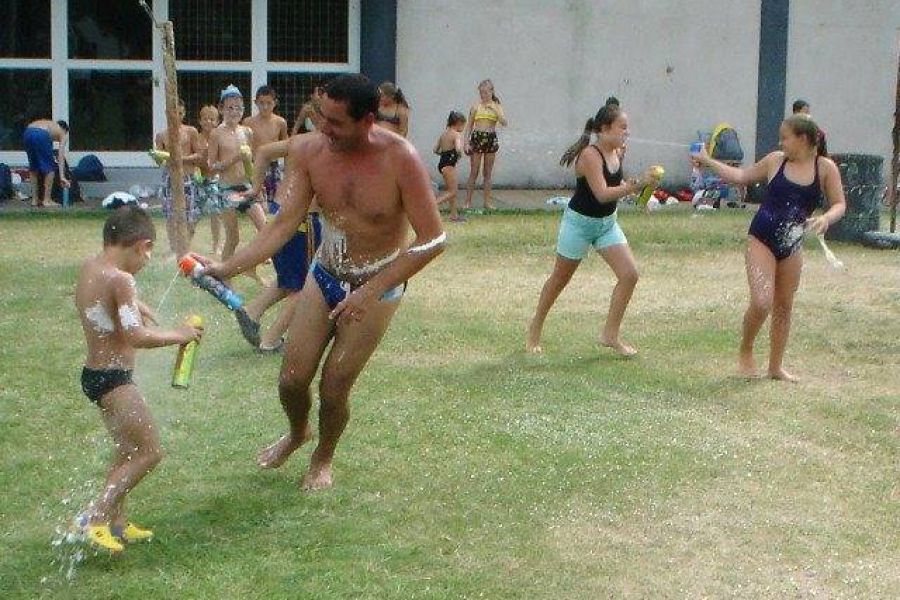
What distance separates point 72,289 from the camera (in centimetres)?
1188


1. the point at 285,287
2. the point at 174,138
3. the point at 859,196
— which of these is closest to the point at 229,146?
the point at 174,138

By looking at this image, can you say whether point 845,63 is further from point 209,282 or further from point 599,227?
point 209,282

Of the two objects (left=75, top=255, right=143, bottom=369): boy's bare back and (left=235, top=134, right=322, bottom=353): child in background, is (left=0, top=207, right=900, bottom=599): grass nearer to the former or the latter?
(left=235, top=134, right=322, bottom=353): child in background

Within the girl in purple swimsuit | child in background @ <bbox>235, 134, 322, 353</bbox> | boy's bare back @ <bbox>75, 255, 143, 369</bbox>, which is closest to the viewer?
boy's bare back @ <bbox>75, 255, 143, 369</bbox>

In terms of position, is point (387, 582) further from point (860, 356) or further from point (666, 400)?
point (860, 356)

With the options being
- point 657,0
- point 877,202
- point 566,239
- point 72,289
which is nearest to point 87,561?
point 566,239

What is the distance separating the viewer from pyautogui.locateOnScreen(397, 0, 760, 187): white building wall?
20.7 metres

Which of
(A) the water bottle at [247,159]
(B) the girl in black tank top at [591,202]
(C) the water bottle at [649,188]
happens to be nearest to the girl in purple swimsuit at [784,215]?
(C) the water bottle at [649,188]

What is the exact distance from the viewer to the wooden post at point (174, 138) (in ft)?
37.5

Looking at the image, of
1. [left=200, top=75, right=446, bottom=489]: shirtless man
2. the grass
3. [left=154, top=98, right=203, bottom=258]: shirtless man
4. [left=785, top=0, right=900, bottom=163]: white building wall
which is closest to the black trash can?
the grass

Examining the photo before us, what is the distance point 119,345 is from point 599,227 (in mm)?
4550

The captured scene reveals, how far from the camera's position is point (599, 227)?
31.1 feet

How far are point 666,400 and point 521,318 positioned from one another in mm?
2816

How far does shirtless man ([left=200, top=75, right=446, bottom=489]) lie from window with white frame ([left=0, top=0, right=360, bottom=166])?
1431cm
